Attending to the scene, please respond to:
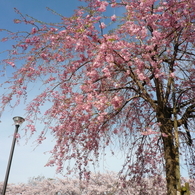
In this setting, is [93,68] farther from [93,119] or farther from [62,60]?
[93,119]

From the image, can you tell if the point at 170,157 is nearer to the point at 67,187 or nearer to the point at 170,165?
the point at 170,165

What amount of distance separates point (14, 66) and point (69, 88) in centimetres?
159

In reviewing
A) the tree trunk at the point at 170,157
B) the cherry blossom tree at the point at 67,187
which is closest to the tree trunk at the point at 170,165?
the tree trunk at the point at 170,157

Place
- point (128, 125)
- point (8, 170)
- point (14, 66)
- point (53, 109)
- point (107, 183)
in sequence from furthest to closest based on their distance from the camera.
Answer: point (107, 183) → point (8, 170) → point (128, 125) → point (53, 109) → point (14, 66)

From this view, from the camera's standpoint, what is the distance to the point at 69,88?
262 inches

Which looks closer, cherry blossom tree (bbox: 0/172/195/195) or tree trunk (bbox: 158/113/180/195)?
tree trunk (bbox: 158/113/180/195)

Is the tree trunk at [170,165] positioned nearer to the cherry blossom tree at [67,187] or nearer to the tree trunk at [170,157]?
the tree trunk at [170,157]

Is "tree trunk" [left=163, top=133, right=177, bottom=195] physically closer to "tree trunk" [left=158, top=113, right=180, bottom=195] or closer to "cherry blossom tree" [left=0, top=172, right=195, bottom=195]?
"tree trunk" [left=158, top=113, right=180, bottom=195]

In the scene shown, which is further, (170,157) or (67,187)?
(67,187)

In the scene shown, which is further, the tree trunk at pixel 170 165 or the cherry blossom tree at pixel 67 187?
the cherry blossom tree at pixel 67 187

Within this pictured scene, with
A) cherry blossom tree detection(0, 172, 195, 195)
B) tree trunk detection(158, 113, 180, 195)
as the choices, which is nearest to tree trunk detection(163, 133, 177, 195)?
tree trunk detection(158, 113, 180, 195)

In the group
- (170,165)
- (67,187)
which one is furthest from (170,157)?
(67,187)

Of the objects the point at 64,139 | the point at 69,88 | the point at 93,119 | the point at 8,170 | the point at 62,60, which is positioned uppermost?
the point at 62,60

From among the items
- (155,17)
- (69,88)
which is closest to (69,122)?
(69,88)
